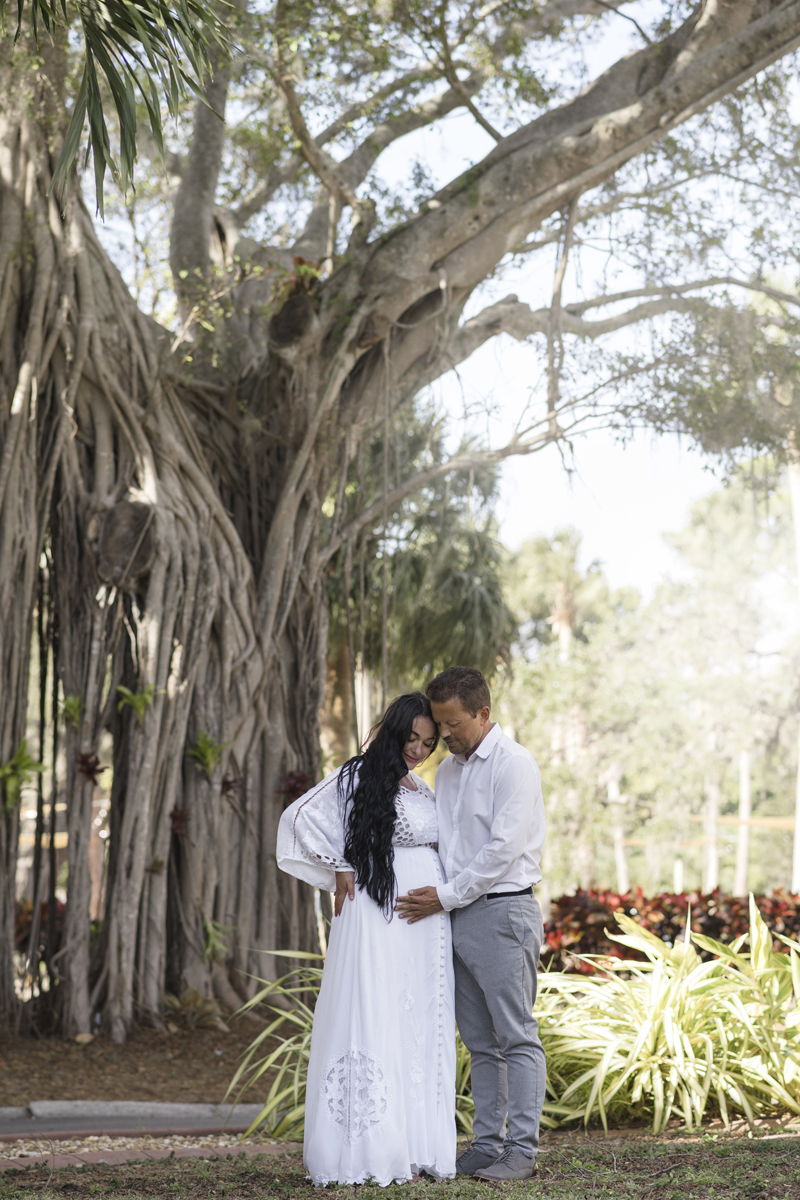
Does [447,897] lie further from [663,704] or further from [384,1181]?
[663,704]

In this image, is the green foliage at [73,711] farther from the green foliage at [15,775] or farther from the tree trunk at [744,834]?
the tree trunk at [744,834]

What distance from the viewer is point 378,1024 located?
2.72 metres

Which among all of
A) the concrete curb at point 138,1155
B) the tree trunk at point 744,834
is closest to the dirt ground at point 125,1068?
the concrete curb at point 138,1155

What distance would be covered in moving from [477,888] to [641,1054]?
52.6 inches

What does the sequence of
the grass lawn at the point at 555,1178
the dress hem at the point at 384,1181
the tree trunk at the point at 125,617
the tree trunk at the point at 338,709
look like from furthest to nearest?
the tree trunk at the point at 338,709
the tree trunk at the point at 125,617
the dress hem at the point at 384,1181
the grass lawn at the point at 555,1178

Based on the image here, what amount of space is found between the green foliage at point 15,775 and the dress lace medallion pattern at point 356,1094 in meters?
2.66

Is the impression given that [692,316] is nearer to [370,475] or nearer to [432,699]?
[370,475]

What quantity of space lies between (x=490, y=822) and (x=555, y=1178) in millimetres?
916

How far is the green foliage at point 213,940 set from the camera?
546 centimetres

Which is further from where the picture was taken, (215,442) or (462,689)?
(215,442)

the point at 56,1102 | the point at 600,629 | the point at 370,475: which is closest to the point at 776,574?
the point at 600,629

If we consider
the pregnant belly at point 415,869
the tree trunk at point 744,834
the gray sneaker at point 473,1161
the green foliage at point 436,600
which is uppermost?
the green foliage at point 436,600

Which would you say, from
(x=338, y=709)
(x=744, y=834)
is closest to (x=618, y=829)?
(x=744, y=834)

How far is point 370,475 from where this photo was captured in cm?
929
